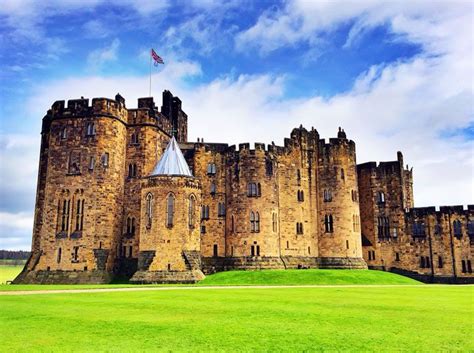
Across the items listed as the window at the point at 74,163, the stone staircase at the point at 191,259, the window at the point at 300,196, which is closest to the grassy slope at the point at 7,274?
the window at the point at 74,163

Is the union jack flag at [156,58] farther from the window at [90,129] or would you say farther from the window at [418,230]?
the window at [418,230]

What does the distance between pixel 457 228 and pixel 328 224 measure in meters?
18.2

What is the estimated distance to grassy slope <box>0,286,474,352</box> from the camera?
566 inches

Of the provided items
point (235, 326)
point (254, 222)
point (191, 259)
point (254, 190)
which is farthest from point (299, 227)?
point (235, 326)

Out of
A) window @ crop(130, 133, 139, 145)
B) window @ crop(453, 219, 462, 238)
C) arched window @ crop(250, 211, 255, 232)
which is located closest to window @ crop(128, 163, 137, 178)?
window @ crop(130, 133, 139, 145)

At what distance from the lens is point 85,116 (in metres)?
56.4

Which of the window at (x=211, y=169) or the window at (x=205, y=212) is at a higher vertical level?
the window at (x=211, y=169)

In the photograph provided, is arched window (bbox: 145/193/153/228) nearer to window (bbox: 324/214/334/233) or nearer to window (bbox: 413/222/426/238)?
window (bbox: 324/214/334/233)

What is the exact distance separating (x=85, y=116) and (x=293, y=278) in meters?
31.0

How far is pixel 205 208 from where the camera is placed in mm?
63312

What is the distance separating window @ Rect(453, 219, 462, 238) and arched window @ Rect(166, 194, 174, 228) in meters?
40.2

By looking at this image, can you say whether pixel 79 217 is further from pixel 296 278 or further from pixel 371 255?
pixel 371 255

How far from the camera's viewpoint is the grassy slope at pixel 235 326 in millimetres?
14383

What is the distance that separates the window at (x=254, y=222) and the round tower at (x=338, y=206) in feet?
34.1
